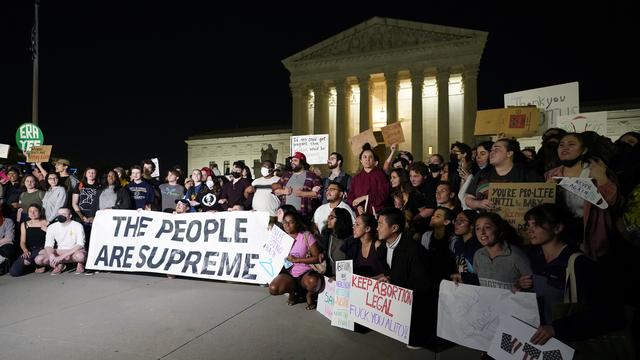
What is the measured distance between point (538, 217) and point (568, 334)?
1050 mm

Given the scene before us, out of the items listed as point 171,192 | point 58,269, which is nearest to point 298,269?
point 171,192

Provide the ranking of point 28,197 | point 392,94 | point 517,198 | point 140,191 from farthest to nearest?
point 392,94, point 28,197, point 140,191, point 517,198

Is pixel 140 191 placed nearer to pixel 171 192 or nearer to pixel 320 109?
pixel 171 192

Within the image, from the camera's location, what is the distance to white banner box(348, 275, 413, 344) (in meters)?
3.87

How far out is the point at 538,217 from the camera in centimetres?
344

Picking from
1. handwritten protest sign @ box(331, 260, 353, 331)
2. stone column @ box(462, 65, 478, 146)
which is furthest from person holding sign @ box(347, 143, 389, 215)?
stone column @ box(462, 65, 478, 146)

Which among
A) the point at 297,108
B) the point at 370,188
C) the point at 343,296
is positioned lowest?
the point at 343,296

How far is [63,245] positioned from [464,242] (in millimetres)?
7853

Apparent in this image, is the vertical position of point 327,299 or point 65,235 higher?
point 65,235

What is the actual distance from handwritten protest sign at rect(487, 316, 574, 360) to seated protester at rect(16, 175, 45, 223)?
940cm

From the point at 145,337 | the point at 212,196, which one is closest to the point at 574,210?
the point at 145,337

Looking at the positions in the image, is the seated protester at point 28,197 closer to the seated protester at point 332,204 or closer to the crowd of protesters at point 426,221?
the crowd of protesters at point 426,221

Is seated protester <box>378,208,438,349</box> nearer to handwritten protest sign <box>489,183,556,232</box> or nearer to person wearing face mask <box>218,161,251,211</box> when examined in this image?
handwritten protest sign <box>489,183,556,232</box>

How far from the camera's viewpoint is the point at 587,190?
3.52 m
